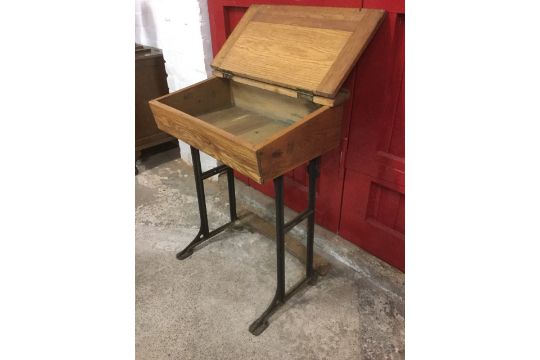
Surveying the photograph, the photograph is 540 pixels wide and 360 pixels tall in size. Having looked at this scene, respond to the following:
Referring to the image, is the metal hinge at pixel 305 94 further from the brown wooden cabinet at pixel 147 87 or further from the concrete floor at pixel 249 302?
the brown wooden cabinet at pixel 147 87

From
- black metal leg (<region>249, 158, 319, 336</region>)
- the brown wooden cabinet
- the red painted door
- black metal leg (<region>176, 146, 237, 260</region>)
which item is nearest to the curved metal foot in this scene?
black metal leg (<region>176, 146, 237, 260</region>)

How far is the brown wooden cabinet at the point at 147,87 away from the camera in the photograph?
2656mm

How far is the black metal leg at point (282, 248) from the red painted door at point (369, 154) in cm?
32

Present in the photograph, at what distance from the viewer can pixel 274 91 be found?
4.75ft

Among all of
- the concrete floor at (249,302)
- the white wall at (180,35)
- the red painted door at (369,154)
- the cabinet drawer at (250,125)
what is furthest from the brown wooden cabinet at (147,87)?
the cabinet drawer at (250,125)

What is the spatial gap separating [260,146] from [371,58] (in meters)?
0.72

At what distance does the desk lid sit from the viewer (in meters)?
1.28

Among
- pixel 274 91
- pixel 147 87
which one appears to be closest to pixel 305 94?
pixel 274 91

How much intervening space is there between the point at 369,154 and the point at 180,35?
1.53 meters

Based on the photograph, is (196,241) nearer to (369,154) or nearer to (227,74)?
(227,74)

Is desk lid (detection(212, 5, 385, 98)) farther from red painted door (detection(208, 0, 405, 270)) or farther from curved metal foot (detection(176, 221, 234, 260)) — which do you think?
curved metal foot (detection(176, 221, 234, 260))

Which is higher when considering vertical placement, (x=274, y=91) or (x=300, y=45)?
(x=300, y=45)

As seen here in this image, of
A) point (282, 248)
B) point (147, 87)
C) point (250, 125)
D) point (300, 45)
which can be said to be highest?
point (300, 45)

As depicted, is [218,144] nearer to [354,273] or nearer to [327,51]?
[327,51]
